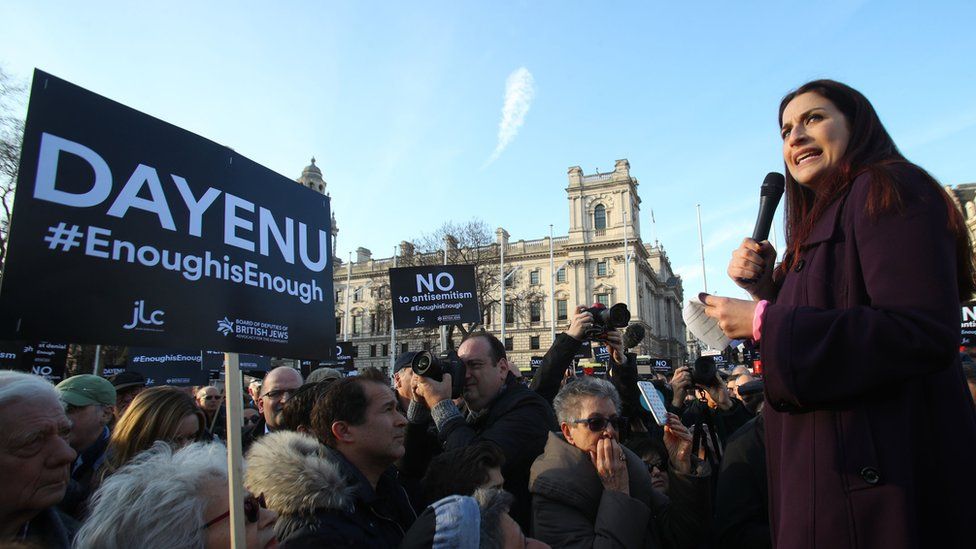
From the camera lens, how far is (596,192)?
61969 millimetres

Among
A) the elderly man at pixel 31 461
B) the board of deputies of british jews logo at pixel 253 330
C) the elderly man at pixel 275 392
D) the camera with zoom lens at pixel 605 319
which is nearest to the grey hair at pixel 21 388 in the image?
the elderly man at pixel 31 461

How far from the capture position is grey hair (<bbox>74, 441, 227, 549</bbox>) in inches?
70.5

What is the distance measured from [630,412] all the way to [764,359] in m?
3.31

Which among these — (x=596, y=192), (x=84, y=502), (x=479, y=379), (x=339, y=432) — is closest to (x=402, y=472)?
(x=479, y=379)

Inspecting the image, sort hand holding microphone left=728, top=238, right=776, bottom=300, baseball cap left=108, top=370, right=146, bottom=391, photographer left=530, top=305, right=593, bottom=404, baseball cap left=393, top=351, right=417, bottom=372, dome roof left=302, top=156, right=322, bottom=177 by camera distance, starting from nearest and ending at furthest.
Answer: hand holding microphone left=728, top=238, right=776, bottom=300, photographer left=530, top=305, right=593, bottom=404, baseball cap left=393, top=351, right=417, bottom=372, baseball cap left=108, top=370, right=146, bottom=391, dome roof left=302, top=156, right=322, bottom=177

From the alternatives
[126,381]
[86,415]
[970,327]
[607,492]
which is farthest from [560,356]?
[970,327]

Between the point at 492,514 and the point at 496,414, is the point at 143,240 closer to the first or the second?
the point at 492,514

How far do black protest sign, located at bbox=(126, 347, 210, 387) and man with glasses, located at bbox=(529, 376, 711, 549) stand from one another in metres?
9.33

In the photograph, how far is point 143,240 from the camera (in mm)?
2236

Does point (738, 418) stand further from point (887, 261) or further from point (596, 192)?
point (596, 192)

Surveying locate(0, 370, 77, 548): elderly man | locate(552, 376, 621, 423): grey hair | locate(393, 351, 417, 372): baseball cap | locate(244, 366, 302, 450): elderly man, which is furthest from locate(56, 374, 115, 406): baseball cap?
locate(552, 376, 621, 423): grey hair

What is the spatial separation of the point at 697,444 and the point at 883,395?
94.7 inches

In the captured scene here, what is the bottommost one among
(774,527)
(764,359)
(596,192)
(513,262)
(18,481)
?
(774,527)

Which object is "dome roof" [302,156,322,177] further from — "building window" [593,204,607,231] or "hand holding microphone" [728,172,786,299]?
"hand holding microphone" [728,172,786,299]
